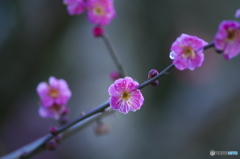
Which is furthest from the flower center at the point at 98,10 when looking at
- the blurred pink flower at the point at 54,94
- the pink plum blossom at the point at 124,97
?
the pink plum blossom at the point at 124,97

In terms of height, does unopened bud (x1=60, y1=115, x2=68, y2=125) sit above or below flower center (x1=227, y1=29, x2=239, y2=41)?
above

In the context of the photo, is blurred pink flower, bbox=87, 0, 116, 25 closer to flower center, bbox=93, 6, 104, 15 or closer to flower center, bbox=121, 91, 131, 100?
flower center, bbox=93, 6, 104, 15

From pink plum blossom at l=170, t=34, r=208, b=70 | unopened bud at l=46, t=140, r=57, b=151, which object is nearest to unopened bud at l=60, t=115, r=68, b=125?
unopened bud at l=46, t=140, r=57, b=151

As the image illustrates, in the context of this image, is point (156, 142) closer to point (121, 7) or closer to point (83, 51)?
point (83, 51)

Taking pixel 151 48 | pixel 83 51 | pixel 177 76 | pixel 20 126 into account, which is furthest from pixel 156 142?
pixel 20 126

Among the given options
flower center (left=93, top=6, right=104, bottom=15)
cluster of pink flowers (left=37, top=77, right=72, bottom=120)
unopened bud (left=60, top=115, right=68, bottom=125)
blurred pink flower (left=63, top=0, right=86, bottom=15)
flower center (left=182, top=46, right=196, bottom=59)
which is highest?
blurred pink flower (left=63, top=0, right=86, bottom=15)

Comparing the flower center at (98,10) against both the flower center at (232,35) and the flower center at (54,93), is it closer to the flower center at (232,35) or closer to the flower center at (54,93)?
the flower center at (54,93)

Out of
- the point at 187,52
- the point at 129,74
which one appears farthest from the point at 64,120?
the point at 129,74
